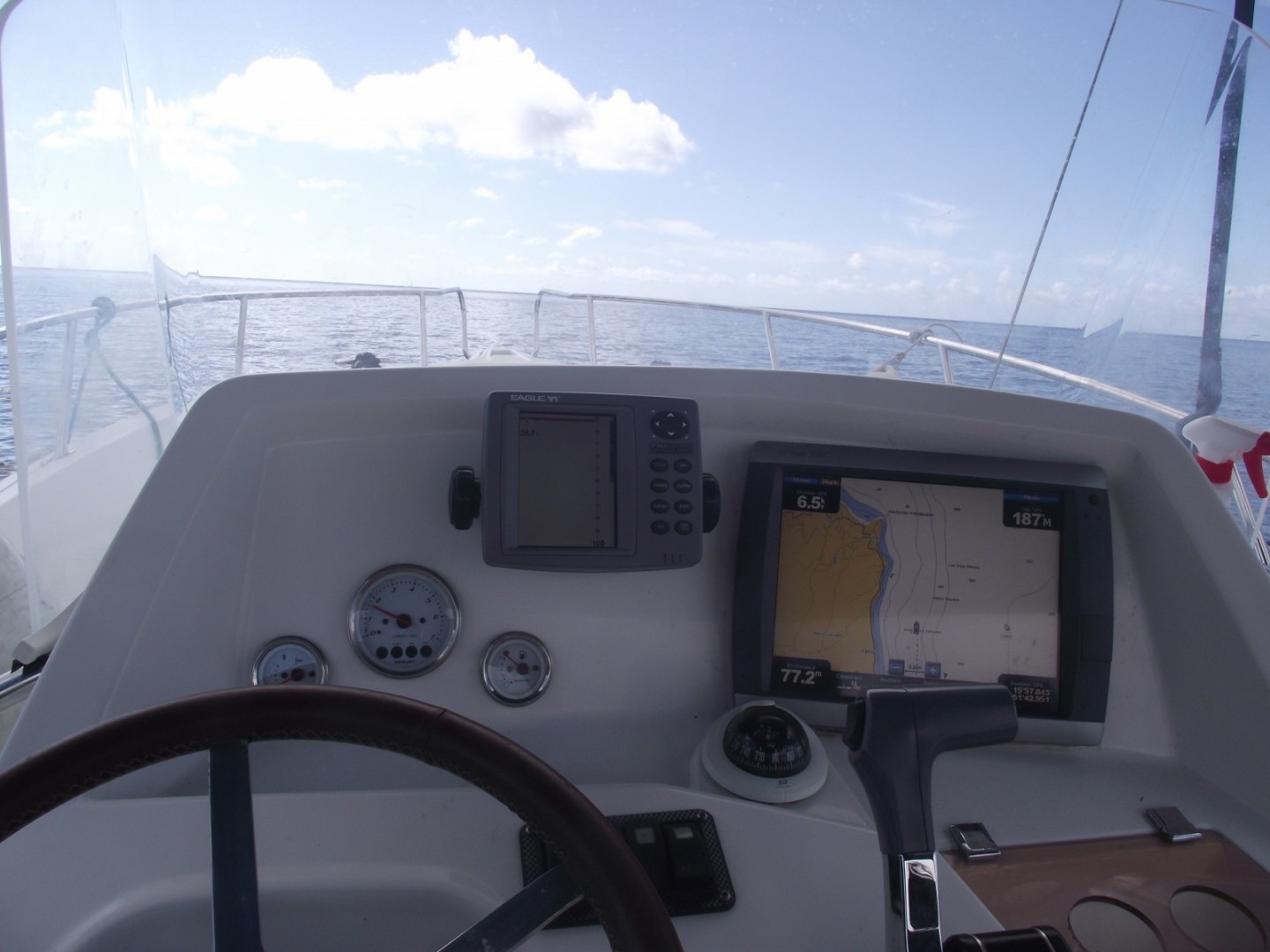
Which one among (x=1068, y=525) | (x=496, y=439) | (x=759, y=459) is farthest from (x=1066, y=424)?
(x=496, y=439)

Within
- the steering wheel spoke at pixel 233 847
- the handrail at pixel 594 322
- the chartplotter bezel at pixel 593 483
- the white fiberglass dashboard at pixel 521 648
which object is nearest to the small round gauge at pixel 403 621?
the white fiberglass dashboard at pixel 521 648

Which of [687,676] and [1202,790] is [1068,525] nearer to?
[1202,790]

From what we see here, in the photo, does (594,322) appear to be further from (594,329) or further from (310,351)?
(310,351)

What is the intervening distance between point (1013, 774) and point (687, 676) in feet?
1.41

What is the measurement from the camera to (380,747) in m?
0.52

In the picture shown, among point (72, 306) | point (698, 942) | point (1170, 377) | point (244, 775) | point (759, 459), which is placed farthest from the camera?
point (1170, 377)

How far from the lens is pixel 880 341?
3.11 m

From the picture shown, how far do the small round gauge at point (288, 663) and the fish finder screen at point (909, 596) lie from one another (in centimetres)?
58

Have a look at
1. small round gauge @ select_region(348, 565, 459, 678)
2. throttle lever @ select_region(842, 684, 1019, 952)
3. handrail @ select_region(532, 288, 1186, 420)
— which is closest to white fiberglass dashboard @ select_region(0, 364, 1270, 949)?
small round gauge @ select_region(348, 565, 459, 678)

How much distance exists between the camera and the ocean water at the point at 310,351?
1.34 meters

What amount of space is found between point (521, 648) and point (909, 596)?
20.1 inches

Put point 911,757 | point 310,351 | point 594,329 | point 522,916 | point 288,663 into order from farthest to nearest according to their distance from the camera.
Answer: point 594,329 → point 310,351 → point 288,663 → point 911,757 → point 522,916

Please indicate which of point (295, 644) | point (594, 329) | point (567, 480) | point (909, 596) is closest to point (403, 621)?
point (295, 644)

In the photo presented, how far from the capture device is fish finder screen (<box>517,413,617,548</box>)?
97 centimetres
